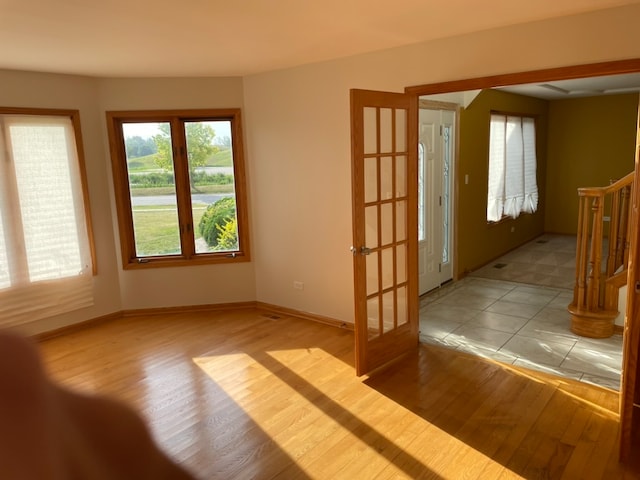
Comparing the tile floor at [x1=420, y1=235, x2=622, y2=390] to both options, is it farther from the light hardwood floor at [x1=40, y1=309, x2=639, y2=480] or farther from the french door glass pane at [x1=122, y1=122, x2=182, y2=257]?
the french door glass pane at [x1=122, y1=122, x2=182, y2=257]

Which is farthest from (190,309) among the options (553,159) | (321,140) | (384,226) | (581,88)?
(553,159)

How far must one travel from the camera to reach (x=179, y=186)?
16.6ft

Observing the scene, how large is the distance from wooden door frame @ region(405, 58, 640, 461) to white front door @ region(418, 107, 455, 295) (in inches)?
71.3

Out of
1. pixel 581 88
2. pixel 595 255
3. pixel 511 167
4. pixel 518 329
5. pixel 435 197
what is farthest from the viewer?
pixel 511 167

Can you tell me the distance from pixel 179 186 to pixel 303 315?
1894 mm

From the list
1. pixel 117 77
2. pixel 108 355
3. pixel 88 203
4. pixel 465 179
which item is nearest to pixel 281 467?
pixel 108 355

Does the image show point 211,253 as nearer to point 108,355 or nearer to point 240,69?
point 108,355

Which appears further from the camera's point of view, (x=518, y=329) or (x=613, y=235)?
(x=518, y=329)

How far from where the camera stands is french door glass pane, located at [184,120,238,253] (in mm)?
5043

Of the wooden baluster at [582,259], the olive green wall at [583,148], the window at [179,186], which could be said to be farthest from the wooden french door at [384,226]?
the olive green wall at [583,148]

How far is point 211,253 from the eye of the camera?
5258mm

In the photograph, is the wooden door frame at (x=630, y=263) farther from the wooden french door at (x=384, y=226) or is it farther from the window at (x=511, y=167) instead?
the window at (x=511, y=167)

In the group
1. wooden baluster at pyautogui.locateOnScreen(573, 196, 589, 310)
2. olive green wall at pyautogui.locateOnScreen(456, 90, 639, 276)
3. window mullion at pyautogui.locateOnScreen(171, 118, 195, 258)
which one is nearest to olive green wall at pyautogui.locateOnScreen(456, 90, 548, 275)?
olive green wall at pyautogui.locateOnScreen(456, 90, 639, 276)

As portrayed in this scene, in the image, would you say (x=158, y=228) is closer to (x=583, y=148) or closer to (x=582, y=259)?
(x=582, y=259)
